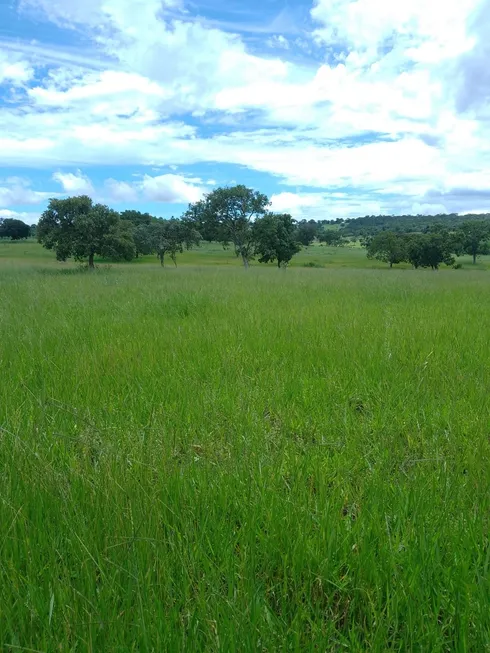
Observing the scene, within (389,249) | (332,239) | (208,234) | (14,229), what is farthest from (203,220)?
(332,239)

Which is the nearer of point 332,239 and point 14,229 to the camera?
point 14,229

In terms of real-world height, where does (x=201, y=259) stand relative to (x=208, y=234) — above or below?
below

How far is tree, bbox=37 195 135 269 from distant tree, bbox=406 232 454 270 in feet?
182

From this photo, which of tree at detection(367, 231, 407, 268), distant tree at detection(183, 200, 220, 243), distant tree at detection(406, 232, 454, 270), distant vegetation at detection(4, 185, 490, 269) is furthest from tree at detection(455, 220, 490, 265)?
distant tree at detection(183, 200, 220, 243)

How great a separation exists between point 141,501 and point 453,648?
4.21 feet

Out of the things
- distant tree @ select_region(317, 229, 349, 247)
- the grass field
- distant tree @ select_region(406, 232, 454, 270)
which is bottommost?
the grass field

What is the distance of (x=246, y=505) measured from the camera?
74.0 inches

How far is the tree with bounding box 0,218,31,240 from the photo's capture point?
9492cm

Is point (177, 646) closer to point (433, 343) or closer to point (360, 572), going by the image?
point (360, 572)

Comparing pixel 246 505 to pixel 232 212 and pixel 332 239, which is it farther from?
pixel 332 239

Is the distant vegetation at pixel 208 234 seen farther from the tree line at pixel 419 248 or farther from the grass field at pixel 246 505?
the grass field at pixel 246 505

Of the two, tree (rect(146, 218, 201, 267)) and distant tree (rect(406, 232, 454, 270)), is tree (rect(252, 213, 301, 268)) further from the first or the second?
distant tree (rect(406, 232, 454, 270))

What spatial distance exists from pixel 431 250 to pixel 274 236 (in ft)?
113

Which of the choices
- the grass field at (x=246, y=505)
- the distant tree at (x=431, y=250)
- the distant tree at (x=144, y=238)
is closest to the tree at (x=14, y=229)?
the distant tree at (x=144, y=238)
